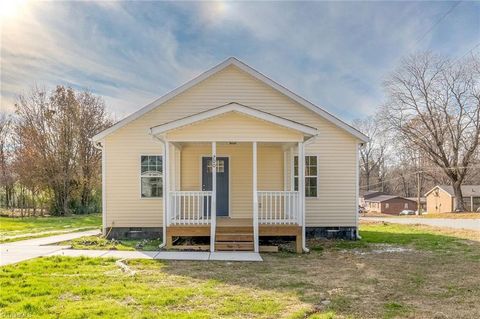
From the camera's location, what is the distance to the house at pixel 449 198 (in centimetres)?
4347

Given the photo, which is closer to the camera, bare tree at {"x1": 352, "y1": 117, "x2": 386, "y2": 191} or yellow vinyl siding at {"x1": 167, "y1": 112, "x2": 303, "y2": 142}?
yellow vinyl siding at {"x1": 167, "y1": 112, "x2": 303, "y2": 142}

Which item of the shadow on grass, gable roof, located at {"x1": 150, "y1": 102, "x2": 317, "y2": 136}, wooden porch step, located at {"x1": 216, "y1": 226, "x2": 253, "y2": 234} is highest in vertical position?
gable roof, located at {"x1": 150, "y1": 102, "x2": 317, "y2": 136}

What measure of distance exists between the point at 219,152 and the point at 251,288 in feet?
22.5

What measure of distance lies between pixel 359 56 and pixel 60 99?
1937 cm

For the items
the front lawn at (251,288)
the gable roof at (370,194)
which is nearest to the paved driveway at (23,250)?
the front lawn at (251,288)

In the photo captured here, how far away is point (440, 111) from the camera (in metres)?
31.2

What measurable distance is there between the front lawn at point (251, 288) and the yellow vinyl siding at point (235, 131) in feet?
10.1

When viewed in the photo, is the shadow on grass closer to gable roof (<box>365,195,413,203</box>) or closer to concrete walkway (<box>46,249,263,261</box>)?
concrete walkway (<box>46,249,263,261</box>)

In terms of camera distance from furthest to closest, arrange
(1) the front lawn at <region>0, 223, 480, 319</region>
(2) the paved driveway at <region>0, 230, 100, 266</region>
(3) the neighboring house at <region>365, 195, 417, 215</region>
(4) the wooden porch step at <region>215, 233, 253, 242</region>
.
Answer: (3) the neighboring house at <region>365, 195, 417, 215</region> < (4) the wooden porch step at <region>215, 233, 253, 242</region> < (2) the paved driveway at <region>0, 230, 100, 266</region> < (1) the front lawn at <region>0, 223, 480, 319</region>

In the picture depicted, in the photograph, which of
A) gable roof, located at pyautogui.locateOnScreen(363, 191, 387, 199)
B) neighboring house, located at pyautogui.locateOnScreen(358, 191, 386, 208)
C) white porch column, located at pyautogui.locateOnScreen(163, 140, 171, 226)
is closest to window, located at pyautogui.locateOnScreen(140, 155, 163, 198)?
white porch column, located at pyautogui.locateOnScreen(163, 140, 171, 226)

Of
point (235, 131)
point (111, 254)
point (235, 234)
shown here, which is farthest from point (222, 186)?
point (111, 254)

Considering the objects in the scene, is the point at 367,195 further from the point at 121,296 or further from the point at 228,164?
the point at 121,296

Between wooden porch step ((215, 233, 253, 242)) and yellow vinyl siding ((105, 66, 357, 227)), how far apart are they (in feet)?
8.79

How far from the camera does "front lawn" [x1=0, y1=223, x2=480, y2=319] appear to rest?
459 centimetres
